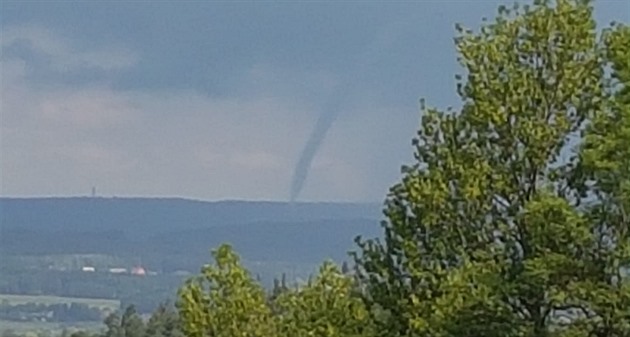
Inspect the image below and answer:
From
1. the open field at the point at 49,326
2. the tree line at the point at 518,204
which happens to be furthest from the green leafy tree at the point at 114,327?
the tree line at the point at 518,204

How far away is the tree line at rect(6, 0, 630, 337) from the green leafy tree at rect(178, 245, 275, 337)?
4.41 m

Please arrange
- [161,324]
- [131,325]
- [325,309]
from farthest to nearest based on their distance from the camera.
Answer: [131,325] → [161,324] → [325,309]

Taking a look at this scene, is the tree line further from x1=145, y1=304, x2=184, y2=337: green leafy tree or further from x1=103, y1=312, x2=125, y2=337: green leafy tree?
x1=103, y1=312, x2=125, y2=337: green leafy tree

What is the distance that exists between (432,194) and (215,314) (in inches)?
261

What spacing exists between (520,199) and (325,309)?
4001 mm

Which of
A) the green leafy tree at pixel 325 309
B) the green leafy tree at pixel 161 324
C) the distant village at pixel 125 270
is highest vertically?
the distant village at pixel 125 270

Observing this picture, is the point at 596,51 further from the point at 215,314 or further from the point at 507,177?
the point at 215,314

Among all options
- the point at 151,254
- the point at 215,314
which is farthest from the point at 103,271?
the point at 215,314

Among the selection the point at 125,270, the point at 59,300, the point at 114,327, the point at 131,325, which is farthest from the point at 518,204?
the point at 125,270

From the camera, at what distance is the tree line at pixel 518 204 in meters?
17.5

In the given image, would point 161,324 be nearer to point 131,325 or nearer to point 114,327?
point 131,325

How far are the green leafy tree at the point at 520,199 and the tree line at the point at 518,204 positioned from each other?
0.01m

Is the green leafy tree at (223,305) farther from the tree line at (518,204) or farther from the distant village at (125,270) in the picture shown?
the distant village at (125,270)

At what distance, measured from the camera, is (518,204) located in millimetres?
18531
